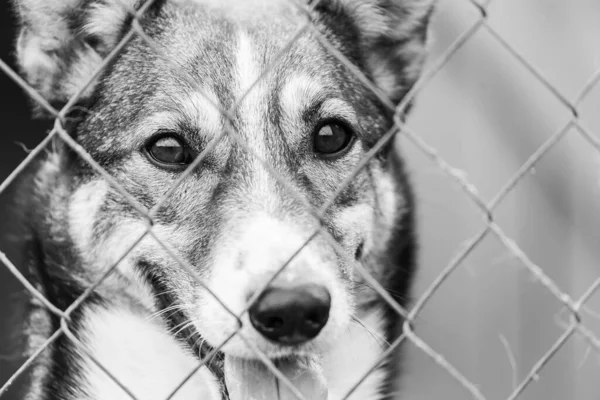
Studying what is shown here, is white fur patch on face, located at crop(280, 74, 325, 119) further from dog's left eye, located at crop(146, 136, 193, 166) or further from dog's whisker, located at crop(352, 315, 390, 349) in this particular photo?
dog's whisker, located at crop(352, 315, 390, 349)

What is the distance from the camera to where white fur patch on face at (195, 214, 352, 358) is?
7.21ft

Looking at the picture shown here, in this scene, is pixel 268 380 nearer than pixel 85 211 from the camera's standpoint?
Yes

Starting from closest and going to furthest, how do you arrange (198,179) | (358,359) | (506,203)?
(198,179)
(358,359)
(506,203)

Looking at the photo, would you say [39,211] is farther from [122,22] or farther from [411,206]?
[411,206]

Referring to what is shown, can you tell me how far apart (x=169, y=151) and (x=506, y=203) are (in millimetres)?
1785

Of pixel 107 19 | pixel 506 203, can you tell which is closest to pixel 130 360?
pixel 107 19

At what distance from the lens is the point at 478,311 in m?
3.87

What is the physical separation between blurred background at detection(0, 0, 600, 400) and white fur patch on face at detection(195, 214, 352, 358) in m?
1.27

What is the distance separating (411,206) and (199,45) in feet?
4.22

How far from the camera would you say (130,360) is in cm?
298

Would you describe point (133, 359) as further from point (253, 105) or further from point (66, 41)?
point (66, 41)

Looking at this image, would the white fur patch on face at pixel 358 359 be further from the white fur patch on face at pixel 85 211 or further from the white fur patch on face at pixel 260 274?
the white fur patch on face at pixel 85 211

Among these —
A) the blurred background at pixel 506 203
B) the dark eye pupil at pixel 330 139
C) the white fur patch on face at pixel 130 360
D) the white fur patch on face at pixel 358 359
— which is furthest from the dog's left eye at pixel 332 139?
the white fur patch on face at pixel 130 360

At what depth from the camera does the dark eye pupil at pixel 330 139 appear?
2926mm
